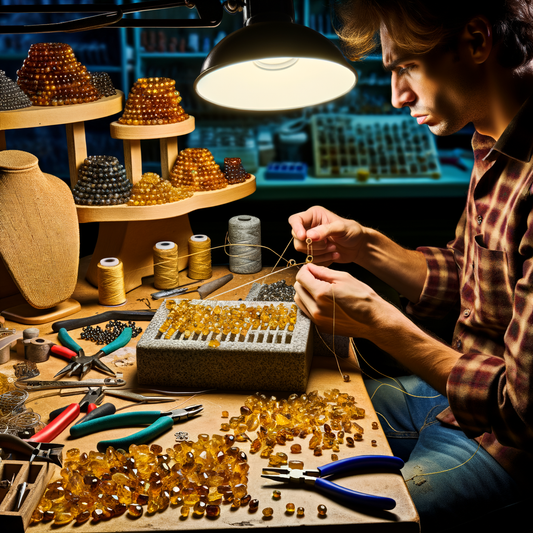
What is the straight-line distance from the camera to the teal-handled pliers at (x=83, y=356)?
4.97 ft

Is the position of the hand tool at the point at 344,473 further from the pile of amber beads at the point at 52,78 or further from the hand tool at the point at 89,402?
the pile of amber beads at the point at 52,78

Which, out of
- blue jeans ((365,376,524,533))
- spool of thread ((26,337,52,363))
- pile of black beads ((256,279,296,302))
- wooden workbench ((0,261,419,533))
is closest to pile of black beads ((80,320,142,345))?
wooden workbench ((0,261,419,533))

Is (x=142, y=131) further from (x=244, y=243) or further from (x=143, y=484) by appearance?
(x=143, y=484)

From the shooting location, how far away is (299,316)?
5.22 ft

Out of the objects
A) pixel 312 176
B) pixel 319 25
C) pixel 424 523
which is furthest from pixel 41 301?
pixel 319 25

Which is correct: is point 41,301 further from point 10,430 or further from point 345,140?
point 345,140

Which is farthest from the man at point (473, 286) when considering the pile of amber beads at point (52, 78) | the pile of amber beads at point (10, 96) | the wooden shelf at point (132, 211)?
the pile of amber beads at point (10, 96)

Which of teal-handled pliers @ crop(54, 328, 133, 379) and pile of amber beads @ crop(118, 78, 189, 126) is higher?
A: pile of amber beads @ crop(118, 78, 189, 126)

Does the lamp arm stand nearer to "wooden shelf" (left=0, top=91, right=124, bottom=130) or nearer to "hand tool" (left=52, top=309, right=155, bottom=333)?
"wooden shelf" (left=0, top=91, right=124, bottom=130)

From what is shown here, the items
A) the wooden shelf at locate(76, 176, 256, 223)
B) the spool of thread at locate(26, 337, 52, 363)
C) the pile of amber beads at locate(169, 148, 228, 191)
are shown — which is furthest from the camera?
the pile of amber beads at locate(169, 148, 228, 191)

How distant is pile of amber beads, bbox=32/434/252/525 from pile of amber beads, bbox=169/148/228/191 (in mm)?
1111

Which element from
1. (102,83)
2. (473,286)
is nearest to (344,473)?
(473,286)

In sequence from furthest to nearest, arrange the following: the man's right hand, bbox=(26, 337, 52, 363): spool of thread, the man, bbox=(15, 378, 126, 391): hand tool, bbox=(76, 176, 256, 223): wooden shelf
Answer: bbox=(76, 176, 256, 223): wooden shelf < the man's right hand < bbox=(26, 337, 52, 363): spool of thread < bbox=(15, 378, 126, 391): hand tool < the man

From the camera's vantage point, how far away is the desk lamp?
50.4 inches
